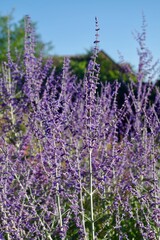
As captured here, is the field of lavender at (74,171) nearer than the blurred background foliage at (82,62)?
Yes

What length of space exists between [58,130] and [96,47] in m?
0.79

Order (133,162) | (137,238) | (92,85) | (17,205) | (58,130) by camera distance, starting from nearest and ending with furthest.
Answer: (92,85)
(58,130)
(17,205)
(137,238)
(133,162)

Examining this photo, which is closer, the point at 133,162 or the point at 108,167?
the point at 108,167

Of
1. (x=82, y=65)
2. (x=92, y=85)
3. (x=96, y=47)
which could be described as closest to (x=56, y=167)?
(x=92, y=85)

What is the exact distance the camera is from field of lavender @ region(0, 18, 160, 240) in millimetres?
3977

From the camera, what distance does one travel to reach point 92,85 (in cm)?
380

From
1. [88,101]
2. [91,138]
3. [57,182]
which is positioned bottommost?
[57,182]

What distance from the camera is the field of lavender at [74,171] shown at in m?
3.98

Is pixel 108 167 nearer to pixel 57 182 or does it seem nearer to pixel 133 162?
pixel 57 182

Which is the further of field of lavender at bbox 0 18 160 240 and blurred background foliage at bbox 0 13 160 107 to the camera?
blurred background foliage at bbox 0 13 160 107

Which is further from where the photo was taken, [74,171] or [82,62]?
[82,62]

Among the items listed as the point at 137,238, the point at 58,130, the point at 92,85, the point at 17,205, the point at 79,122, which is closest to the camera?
the point at 92,85

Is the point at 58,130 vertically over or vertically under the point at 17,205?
over

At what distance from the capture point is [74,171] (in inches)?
155
